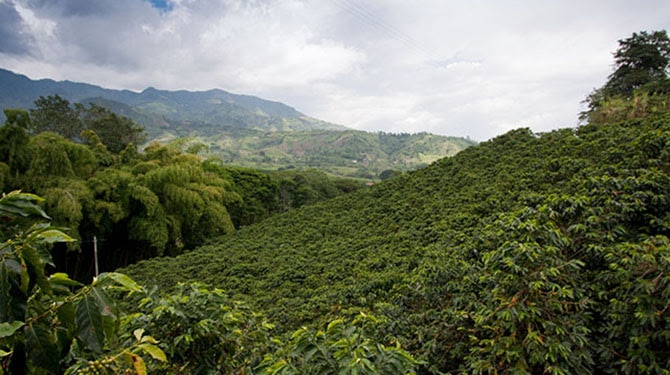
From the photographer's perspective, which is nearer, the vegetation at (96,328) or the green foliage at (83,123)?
the vegetation at (96,328)

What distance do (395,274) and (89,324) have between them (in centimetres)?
338

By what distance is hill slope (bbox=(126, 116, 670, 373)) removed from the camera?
190 centimetres

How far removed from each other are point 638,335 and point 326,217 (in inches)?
270

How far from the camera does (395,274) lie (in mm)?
3887

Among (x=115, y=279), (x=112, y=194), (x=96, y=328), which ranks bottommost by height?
(x=112, y=194)

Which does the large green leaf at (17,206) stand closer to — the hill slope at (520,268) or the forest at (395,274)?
the forest at (395,274)

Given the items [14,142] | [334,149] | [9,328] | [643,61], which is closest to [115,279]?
[9,328]

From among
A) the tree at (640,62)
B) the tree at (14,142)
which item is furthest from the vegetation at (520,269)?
the tree at (640,62)

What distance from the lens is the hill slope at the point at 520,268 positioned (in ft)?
6.25

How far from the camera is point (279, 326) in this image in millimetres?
3793

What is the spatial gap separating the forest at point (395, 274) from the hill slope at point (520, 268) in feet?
0.05

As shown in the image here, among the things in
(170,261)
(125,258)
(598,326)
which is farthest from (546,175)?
(125,258)

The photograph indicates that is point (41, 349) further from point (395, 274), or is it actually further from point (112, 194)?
point (112, 194)

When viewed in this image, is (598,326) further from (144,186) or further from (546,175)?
(144,186)
